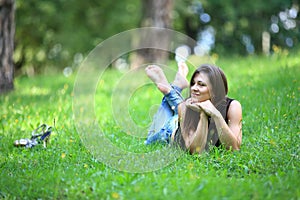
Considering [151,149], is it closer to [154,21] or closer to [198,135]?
[198,135]

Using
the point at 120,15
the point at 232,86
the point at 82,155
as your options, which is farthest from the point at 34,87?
the point at 120,15

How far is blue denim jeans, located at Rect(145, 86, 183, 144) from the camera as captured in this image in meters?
4.40

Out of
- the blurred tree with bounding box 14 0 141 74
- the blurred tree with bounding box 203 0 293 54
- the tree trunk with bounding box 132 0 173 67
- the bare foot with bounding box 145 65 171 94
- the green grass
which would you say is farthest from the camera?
the blurred tree with bounding box 203 0 293 54

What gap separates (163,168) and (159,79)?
Answer: 1376mm

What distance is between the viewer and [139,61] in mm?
9531

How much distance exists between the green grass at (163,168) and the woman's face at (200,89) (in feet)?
1.70

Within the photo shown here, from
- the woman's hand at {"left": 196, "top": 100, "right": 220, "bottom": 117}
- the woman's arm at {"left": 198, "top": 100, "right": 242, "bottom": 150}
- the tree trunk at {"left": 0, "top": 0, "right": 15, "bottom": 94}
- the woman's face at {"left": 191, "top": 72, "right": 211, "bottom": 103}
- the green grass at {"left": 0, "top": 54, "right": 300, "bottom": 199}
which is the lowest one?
the green grass at {"left": 0, "top": 54, "right": 300, "bottom": 199}

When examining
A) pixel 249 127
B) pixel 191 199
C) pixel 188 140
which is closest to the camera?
pixel 191 199

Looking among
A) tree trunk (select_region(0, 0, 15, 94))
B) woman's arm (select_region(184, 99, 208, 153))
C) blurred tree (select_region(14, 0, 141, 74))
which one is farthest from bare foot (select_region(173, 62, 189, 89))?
blurred tree (select_region(14, 0, 141, 74))

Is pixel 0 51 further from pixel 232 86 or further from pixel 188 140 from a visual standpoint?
pixel 188 140

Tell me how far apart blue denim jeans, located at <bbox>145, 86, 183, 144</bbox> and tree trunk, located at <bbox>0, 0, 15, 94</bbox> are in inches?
156

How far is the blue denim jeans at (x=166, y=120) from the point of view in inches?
173

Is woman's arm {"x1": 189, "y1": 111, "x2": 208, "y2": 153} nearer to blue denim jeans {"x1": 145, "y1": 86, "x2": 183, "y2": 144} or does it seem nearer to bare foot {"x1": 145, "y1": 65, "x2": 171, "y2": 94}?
blue denim jeans {"x1": 145, "y1": 86, "x2": 183, "y2": 144}

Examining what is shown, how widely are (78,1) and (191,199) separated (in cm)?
1437
